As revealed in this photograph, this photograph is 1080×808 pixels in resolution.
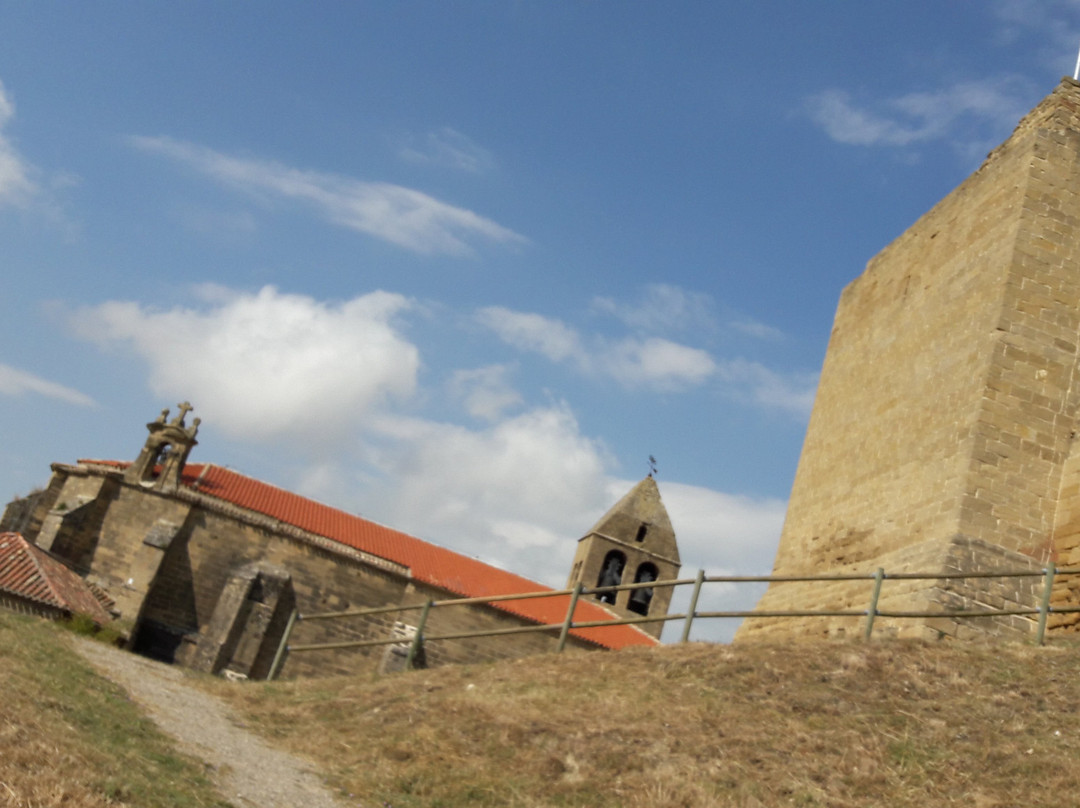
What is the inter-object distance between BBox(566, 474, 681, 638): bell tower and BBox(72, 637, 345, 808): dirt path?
1974cm

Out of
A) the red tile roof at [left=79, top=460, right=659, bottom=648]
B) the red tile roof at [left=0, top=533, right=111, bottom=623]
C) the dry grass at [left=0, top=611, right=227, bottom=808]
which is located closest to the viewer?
the dry grass at [left=0, top=611, right=227, bottom=808]

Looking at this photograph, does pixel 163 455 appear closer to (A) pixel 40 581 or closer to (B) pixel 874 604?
(A) pixel 40 581

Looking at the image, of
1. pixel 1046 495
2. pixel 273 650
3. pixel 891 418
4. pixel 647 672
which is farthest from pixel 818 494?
pixel 273 650

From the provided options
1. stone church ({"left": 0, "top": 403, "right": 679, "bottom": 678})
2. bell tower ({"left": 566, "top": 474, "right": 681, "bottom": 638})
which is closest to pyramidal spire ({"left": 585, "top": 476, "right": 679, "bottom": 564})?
bell tower ({"left": 566, "top": 474, "right": 681, "bottom": 638})

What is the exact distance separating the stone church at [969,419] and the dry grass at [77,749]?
7.40 m

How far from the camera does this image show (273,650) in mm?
22609

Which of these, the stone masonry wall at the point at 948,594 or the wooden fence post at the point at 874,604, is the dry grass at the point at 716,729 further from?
the stone masonry wall at the point at 948,594

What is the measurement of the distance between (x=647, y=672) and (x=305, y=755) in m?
3.21

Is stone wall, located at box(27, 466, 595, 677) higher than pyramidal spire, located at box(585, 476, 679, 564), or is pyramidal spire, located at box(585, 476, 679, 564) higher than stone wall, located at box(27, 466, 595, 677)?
pyramidal spire, located at box(585, 476, 679, 564)

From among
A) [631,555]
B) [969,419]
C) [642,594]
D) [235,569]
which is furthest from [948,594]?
[642,594]

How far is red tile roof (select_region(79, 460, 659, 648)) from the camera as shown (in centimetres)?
2431

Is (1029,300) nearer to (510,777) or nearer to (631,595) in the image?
(510,777)

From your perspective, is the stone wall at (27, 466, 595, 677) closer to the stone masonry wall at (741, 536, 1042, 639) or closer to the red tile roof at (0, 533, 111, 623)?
the red tile roof at (0, 533, 111, 623)

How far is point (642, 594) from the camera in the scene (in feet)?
95.8
